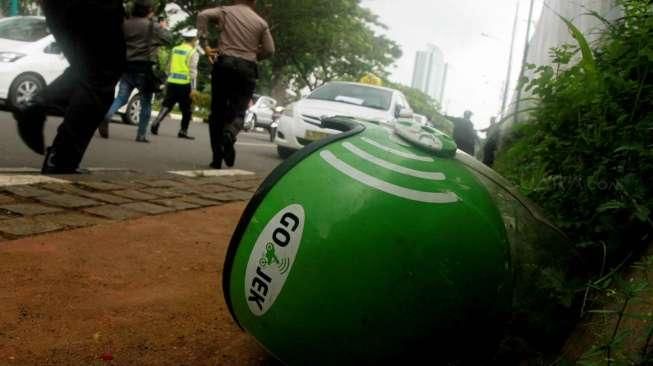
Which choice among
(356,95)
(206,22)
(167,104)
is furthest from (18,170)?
(356,95)

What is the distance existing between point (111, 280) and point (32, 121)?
216 centimetres

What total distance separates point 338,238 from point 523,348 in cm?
62

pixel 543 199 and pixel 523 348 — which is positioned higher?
pixel 543 199

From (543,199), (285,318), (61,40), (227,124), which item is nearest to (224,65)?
(227,124)

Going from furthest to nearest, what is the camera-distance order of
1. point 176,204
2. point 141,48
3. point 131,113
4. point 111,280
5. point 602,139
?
1. point 131,113
2. point 141,48
3. point 176,204
4. point 111,280
5. point 602,139

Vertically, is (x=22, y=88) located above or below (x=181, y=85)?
below

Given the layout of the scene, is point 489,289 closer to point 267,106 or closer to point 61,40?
point 61,40

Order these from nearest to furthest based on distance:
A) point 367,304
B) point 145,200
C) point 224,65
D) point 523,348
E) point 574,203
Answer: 1. point 367,304
2. point 523,348
3. point 574,203
4. point 145,200
5. point 224,65

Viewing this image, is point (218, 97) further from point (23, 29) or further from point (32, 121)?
point (23, 29)

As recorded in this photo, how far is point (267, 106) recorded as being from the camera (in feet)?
74.3

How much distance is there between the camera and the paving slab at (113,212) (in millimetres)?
3186

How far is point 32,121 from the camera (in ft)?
12.8

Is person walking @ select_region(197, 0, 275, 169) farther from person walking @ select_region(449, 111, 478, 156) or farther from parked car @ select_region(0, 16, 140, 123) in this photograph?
person walking @ select_region(449, 111, 478, 156)

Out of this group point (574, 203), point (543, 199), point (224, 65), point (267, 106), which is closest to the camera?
point (574, 203)
